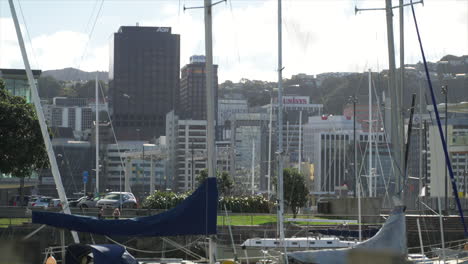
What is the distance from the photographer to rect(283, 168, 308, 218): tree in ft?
214

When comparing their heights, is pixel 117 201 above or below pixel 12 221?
above

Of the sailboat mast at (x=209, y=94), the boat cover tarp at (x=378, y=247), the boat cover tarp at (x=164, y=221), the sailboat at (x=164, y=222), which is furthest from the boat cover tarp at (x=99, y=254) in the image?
the boat cover tarp at (x=378, y=247)

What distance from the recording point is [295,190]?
220ft

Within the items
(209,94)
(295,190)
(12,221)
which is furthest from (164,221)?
(295,190)

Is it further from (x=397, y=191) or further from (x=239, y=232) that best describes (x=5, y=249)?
(x=239, y=232)

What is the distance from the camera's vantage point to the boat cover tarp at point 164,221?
845 inches

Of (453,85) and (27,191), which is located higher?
(453,85)

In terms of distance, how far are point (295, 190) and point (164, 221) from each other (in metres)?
46.0

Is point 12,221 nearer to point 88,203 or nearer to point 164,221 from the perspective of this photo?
point 88,203

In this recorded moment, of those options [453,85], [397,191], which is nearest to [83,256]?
[397,191]

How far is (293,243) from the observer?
3388 centimetres

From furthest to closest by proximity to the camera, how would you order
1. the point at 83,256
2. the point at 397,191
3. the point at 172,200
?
the point at 172,200
the point at 397,191
the point at 83,256

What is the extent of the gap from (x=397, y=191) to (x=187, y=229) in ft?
22.6

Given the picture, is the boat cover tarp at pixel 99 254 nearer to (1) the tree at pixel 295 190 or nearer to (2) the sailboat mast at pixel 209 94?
(2) the sailboat mast at pixel 209 94
